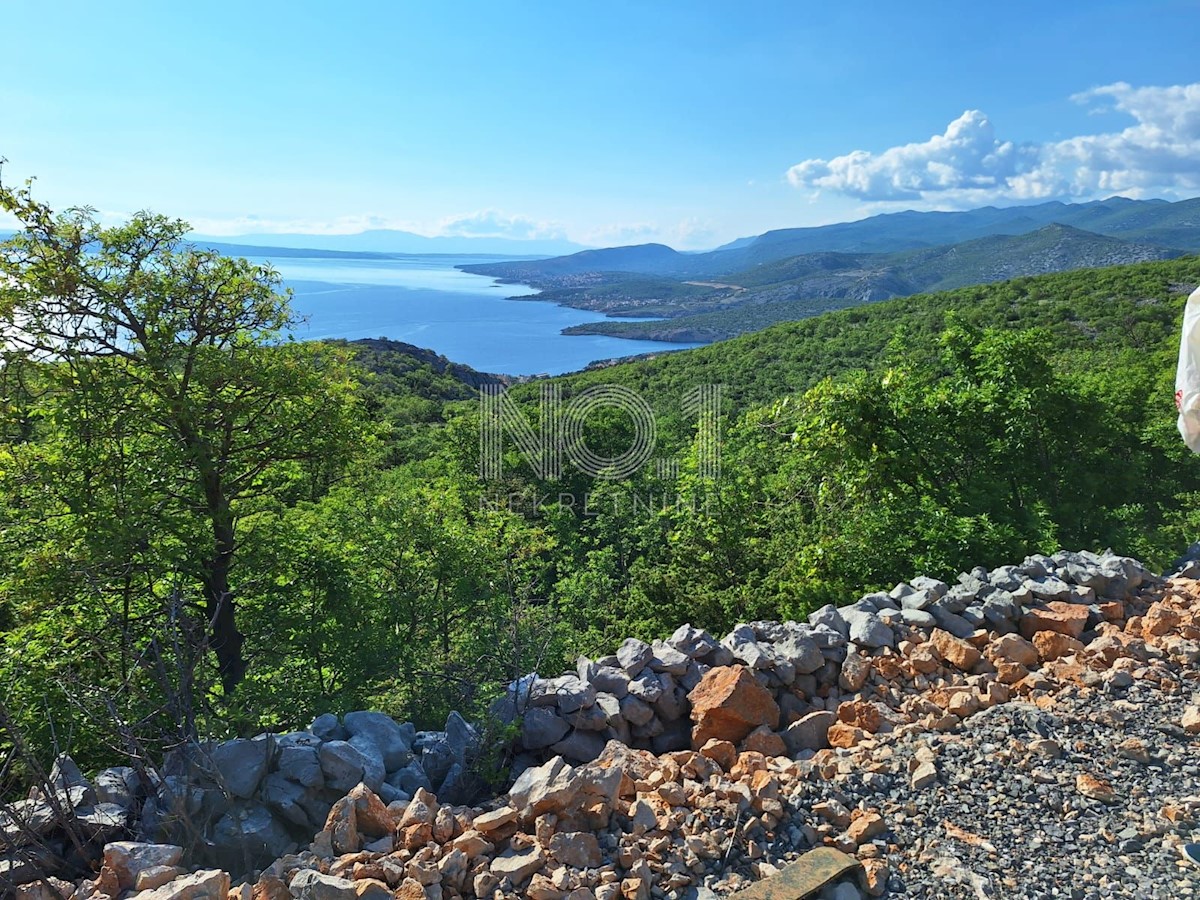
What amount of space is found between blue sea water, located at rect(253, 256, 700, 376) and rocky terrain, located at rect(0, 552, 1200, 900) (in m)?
30.7

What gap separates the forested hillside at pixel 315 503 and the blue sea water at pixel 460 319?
2582cm

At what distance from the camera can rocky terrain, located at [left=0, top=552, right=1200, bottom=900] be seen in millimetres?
3121

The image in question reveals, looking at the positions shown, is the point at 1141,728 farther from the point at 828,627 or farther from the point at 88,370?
the point at 88,370

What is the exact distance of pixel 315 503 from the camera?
9883 millimetres

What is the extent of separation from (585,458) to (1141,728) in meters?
15.8

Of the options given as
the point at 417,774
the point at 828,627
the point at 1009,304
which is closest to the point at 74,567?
the point at 417,774

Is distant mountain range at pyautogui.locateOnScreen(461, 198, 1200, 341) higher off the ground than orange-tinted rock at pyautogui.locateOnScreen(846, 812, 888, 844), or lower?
higher

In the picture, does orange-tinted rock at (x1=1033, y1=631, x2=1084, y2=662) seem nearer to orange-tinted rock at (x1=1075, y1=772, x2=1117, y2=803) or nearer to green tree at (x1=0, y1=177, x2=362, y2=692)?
orange-tinted rock at (x1=1075, y1=772, x2=1117, y2=803)

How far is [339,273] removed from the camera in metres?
144

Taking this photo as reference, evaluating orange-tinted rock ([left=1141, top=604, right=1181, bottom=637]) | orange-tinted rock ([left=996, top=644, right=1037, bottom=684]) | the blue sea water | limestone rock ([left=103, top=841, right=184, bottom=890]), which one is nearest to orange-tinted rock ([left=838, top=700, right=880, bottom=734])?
orange-tinted rock ([left=996, top=644, right=1037, bottom=684])

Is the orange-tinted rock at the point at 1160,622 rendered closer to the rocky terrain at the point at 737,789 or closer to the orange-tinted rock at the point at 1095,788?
the rocky terrain at the point at 737,789

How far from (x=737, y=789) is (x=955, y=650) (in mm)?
2327

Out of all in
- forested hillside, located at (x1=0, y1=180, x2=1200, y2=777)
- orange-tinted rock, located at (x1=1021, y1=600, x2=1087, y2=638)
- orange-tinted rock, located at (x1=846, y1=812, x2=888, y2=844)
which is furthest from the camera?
forested hillside, located at (x1=0, y1=180, x2=1200, y2=777)

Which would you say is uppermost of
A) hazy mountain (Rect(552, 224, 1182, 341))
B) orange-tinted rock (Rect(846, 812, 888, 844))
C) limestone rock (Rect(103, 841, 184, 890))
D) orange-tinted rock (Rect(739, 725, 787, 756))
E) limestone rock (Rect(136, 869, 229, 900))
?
hazy mountain (Rect(552, 224, 1182, 341))
